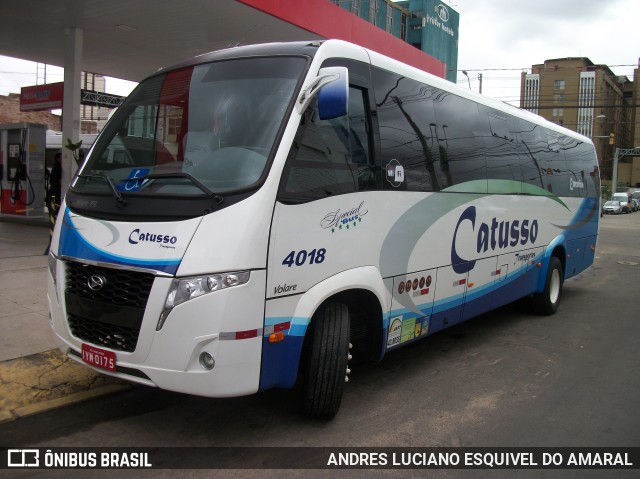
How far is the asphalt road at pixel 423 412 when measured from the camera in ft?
12.8

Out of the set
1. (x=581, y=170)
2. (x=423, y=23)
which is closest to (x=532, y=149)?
(x=581, y=170)

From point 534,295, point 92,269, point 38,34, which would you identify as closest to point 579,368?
point 534,295

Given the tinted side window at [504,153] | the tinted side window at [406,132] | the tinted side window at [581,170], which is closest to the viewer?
the tinted side window at [406,132]

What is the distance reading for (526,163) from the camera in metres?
7.62

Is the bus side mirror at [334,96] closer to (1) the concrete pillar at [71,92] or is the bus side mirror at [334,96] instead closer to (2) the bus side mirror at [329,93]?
(2) the bus side mirror at [329,93]

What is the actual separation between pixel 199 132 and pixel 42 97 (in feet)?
48.8

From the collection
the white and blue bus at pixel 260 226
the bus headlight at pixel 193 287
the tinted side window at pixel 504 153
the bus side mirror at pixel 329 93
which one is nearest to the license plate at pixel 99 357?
the white and blue bus at pixel 260 226

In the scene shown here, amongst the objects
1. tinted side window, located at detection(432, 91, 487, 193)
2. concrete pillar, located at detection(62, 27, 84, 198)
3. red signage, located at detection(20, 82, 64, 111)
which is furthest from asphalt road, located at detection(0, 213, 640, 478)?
red signage, located at detection(20, 82, 64, 111)

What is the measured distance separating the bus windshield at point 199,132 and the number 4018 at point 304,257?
58 centimetres

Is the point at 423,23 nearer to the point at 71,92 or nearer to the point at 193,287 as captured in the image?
the point at 71,92

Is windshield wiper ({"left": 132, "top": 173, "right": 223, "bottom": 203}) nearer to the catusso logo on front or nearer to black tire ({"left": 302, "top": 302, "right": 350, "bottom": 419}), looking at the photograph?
black tire ({"left": 302, "top": 302, "right": 350, "bottom": 419})

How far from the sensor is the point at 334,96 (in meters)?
3.63

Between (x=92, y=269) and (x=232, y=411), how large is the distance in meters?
1.64

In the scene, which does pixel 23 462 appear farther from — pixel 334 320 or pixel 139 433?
pixel 334 320
